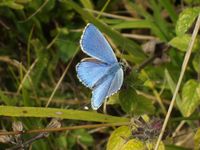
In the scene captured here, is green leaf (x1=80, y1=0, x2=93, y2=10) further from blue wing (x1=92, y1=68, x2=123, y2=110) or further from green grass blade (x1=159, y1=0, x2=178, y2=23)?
blue wing (x1=92, y1=68, x2=123, y2=110)

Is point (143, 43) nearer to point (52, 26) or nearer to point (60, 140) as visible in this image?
point (52, 26)

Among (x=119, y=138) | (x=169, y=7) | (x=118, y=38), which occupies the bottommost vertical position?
(x=119, y=138)

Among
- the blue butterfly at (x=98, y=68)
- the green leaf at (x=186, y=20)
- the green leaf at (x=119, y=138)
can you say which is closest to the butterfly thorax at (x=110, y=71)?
the blue butterfly at (x=98, y=68)

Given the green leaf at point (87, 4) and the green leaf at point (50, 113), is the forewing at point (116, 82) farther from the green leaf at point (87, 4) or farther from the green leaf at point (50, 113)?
the green leaf at point (87, 4)

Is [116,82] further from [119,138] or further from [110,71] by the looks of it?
[119,138]

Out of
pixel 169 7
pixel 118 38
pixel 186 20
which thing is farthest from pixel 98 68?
pixel 169 7
